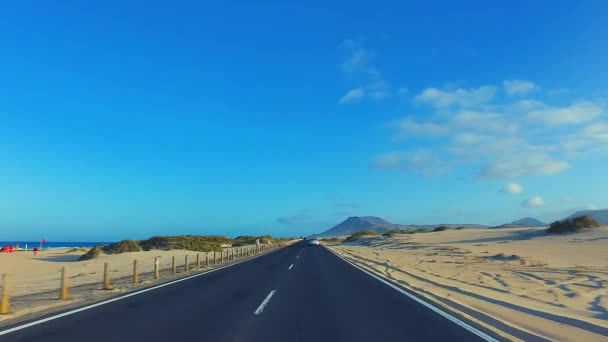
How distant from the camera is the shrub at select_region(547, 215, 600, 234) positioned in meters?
49.9

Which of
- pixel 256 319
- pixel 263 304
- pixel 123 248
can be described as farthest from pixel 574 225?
pixel 256 319

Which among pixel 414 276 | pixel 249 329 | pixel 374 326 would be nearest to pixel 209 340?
pixel 249 329

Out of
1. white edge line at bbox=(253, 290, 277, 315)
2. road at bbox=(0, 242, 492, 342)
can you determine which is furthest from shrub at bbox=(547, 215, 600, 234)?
white edge line at bbox=(253, 290, 277, 315)

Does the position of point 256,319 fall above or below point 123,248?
below

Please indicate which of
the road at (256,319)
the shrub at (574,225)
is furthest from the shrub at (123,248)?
the shrub at (574,225)

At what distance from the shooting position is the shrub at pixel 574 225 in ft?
164

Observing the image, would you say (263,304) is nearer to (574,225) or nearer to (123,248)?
(123,248)

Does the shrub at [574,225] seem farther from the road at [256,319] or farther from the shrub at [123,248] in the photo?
the shrub at [123,248]

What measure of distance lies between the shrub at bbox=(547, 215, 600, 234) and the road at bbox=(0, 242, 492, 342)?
4261 centimetres

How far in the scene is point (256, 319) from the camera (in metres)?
10.5

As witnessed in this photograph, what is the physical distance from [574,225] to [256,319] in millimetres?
49774

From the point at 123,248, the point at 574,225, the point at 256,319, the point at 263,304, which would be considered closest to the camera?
the point at 256,319

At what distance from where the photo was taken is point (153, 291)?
16.7 meters

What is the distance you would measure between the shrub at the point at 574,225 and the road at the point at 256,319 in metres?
42.6
